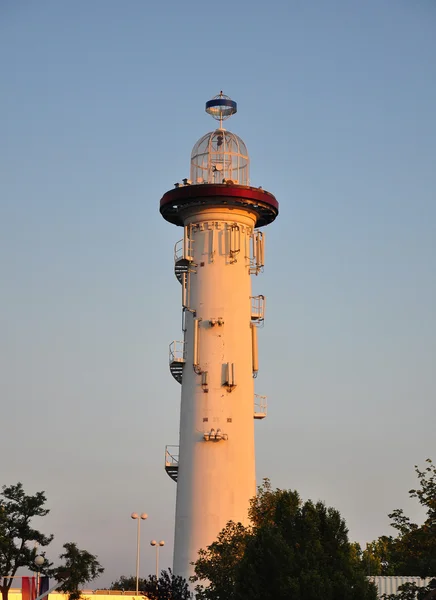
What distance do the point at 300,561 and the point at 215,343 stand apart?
20.9 metres

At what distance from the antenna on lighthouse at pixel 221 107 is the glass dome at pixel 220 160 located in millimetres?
931

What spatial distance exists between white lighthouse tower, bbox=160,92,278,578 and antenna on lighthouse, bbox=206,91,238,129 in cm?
6

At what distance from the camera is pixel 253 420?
72.8 metres

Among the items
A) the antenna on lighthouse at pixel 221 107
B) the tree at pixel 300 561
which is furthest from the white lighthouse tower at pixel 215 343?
the tree at pixel 300 561

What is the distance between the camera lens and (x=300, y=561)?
5331cm

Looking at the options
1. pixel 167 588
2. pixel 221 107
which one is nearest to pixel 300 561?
pixel 167 588

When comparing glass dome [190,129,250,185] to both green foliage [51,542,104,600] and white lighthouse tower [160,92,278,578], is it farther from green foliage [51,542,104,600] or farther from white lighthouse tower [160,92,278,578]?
green foliage [51,542,104,600]

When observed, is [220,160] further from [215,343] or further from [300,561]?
[300,561]

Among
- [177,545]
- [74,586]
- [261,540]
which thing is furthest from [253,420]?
[74,586]

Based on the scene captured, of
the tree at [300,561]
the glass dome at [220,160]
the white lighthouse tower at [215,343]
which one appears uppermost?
the glass dome at [220,160]

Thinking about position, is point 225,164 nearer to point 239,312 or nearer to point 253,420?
point 239,312

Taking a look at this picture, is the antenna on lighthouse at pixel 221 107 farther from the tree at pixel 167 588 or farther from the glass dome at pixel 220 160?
the tree at pixel 167 588

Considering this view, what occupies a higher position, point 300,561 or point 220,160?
point 220,160

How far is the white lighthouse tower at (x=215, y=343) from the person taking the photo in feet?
232
